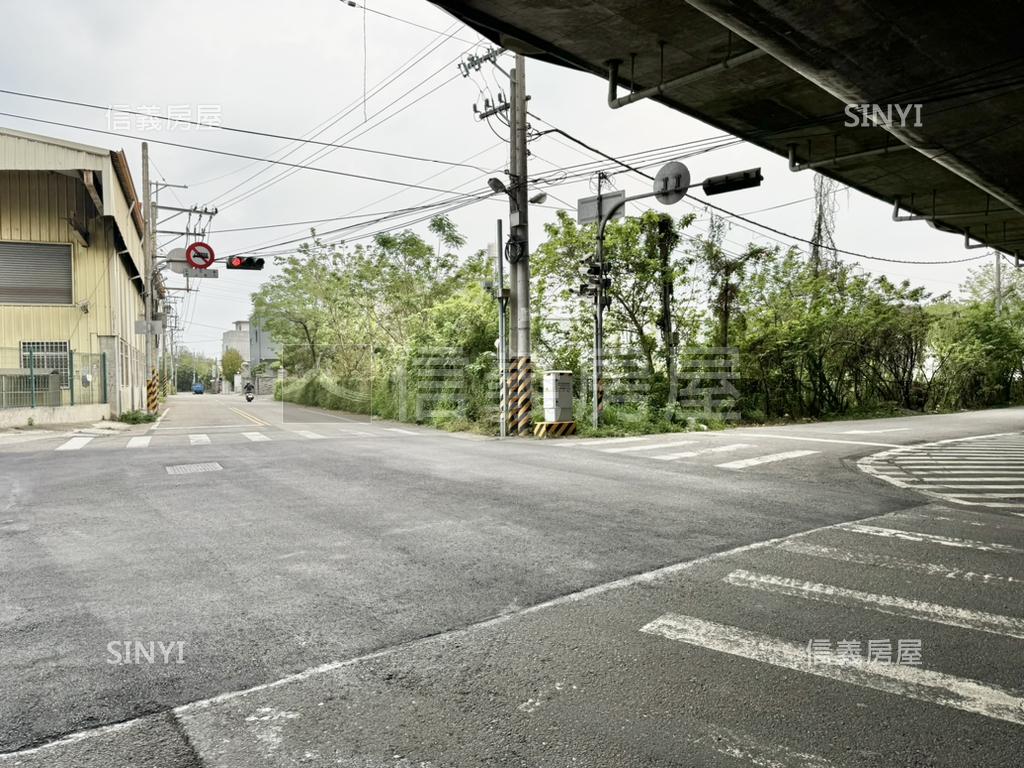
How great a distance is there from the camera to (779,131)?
1190 cm

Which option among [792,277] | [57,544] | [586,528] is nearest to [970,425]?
[792,277]

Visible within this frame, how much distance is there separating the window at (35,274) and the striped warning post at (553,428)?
60.0 feet

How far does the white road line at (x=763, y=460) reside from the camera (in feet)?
35.0

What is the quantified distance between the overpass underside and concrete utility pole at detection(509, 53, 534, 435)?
6.30 metres

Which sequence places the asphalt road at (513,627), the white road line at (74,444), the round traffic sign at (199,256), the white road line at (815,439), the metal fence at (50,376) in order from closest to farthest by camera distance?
the asphalt road at (513,627) → the white road line at (815,439) → the white road line at (74,444) → the metal fence at (50,376) → the round traffic sign at (199,256)

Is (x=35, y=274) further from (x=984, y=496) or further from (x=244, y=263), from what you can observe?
(x=984, y=496)

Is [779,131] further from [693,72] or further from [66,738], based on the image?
[66,738]

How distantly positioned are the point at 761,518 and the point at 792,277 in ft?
67.5

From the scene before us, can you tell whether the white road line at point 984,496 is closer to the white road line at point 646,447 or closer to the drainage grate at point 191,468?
the white road line at point 646,447

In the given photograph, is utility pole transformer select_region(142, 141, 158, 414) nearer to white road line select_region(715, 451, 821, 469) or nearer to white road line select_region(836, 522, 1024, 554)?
white road line select_region(715, 451, 821, 469)

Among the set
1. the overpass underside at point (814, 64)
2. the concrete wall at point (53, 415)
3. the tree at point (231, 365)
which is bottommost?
the concrete wall at point (53, 415)

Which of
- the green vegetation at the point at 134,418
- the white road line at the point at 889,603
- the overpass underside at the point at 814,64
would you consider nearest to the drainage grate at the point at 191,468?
the overpass underside at the point at 814,64

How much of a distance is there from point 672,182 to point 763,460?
643cm

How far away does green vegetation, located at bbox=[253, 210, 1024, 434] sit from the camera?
20.1m
